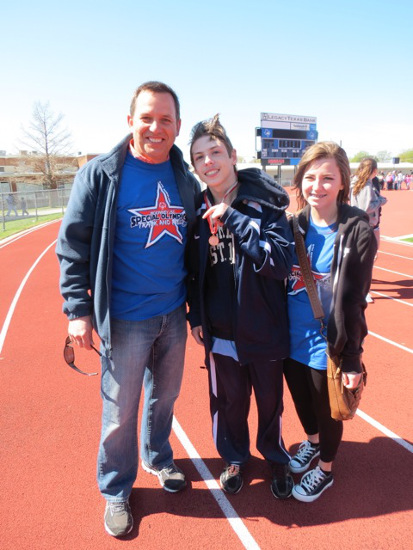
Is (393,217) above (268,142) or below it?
below

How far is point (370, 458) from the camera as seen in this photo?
277 cm

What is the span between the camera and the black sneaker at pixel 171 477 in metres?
2.51

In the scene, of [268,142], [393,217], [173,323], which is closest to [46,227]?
[268,142]

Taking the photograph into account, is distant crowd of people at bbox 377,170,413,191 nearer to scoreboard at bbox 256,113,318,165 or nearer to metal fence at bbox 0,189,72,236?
scoreboard at bbox 256,113,318,165

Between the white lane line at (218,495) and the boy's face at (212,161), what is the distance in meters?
1.96

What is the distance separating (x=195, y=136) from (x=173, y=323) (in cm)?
109

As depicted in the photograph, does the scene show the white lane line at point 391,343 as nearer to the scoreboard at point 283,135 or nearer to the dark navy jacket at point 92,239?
the dark navy jacket at point 92,239

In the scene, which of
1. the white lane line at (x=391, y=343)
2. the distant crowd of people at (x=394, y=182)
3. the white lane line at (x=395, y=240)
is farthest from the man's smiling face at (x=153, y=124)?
the distant crowd of people at (x=394, y=182)

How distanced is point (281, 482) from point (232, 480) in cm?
32

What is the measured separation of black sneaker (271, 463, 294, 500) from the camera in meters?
2.41

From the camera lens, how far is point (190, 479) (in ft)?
8.63

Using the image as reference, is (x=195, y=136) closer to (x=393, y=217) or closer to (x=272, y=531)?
(x=272, y=531)

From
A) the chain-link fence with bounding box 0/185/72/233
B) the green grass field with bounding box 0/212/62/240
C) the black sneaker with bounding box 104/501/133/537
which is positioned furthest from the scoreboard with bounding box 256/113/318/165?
the black sneaker with bounding box 104/501/133/537

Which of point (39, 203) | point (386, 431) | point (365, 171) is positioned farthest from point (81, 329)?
point (39, 203)
